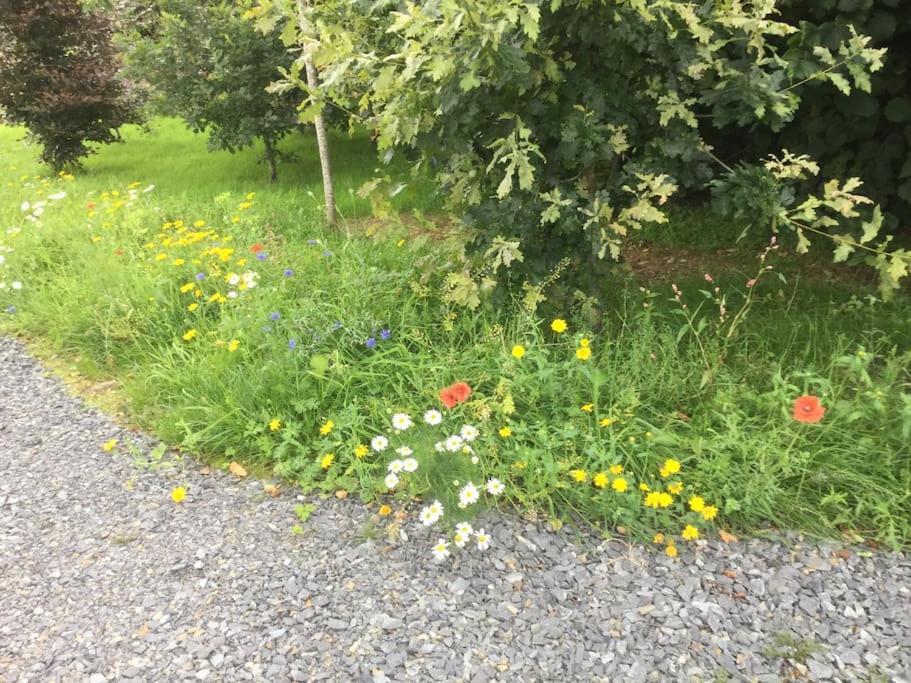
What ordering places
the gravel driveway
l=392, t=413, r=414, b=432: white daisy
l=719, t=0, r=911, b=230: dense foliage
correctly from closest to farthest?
the gravel driveway < l=392, t=413, r=414, b=432: white daisy < l=719, t=0, r=911, b=230: dense foliage

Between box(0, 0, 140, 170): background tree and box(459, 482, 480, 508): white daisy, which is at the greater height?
box(0, 0, 140, 170): background tree

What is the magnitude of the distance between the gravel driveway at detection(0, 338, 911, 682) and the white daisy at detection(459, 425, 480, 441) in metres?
0.31

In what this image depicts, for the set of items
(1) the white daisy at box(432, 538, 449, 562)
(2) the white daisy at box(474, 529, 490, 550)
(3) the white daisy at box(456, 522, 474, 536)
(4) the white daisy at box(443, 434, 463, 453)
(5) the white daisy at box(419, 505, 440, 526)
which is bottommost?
(1) the white daisy at box(432, 538, 449, 562)

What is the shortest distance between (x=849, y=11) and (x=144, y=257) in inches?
160

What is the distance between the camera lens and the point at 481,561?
2.34 meters

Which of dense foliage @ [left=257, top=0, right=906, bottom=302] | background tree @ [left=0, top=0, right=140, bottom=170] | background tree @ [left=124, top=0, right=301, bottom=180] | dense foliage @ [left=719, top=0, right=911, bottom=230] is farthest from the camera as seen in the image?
background tree @ [left=0, top=0, right=140, bottom=170]

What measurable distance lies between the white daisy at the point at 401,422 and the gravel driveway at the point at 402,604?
337 millimetres

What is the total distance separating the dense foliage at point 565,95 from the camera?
7.92 feet

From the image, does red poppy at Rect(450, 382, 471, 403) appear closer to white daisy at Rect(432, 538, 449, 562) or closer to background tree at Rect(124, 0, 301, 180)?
white daisy at Rect(432, 538, 449, 562)

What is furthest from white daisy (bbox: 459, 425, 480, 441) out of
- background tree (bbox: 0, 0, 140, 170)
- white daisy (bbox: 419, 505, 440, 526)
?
background tree (bbox: 0, 0, 140, 170)

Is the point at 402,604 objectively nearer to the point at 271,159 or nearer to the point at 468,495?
the point at 468,495

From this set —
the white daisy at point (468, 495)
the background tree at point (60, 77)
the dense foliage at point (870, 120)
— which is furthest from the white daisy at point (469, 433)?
the background tree at point (60, 77)

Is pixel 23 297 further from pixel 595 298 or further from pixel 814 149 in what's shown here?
pixel 814 149

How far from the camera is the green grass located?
2457 millimetres
